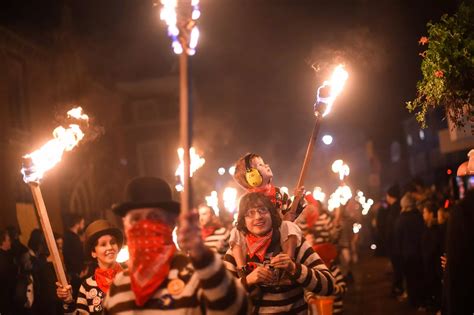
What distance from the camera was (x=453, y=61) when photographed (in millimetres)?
5648

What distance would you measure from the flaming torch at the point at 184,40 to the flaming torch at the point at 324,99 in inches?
103

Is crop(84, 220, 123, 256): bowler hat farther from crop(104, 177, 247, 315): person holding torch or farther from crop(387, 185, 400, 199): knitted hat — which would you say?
crop(387, 185, 400, 199): knitted hat

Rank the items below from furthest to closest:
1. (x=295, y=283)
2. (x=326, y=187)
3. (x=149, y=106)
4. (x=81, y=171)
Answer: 1. (x=326, y=187)
2. (x=149, y=106)
3. (x=81, y=171)
4. (x=295, y=283)

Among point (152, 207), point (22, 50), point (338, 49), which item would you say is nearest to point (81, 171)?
point (22, 50)

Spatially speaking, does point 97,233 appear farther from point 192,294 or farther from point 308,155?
point 192,294

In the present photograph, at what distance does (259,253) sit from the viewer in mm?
5543

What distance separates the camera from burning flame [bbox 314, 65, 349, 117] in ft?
20.2

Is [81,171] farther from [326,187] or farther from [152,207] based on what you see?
[326,187]

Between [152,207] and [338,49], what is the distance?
3761mm

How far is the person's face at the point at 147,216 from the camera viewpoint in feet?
13.2

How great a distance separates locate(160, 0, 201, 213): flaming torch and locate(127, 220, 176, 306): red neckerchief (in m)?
0.48

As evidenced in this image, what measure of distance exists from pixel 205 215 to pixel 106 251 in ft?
11.6

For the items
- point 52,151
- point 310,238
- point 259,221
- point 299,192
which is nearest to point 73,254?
point 310,238

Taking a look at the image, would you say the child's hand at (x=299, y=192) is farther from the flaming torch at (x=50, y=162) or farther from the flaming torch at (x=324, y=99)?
the flaming torch at (x=50, y=162)
